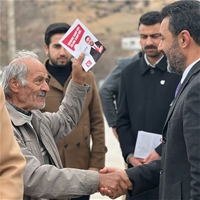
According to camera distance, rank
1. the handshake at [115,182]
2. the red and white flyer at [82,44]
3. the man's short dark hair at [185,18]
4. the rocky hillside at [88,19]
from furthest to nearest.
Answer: the rocky hillside at [88,19], the red and white flyer at [82,44], the handshake at [115,182], the man's short dark hair at [185,18]

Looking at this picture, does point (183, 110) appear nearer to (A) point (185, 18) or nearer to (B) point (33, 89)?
(A) point (185, 18)

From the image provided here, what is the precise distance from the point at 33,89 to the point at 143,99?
1.53 m

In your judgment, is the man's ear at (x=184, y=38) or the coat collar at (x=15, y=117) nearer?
the man's ear at (x=184, y=38)

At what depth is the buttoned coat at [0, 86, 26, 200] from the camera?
250 centimetres

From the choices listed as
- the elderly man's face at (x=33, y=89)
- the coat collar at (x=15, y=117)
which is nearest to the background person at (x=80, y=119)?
the elderly man's face at (x=33, y=89)

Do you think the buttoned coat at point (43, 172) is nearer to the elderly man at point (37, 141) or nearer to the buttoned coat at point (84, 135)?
the elderly man at point (37, 141)

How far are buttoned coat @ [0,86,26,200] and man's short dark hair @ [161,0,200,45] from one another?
131 cm

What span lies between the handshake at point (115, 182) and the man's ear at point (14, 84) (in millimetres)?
927

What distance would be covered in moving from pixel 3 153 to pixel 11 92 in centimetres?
119

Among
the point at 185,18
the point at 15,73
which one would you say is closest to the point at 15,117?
the point at 15,73

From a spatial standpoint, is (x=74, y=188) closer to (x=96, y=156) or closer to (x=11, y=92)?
(x=11, y=92)

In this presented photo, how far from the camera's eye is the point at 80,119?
5.19m

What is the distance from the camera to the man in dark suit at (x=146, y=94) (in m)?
4.84

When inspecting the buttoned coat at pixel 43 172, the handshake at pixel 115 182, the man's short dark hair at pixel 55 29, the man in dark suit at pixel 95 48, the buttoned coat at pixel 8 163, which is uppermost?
the man's short dark hair at pixel 55 29
